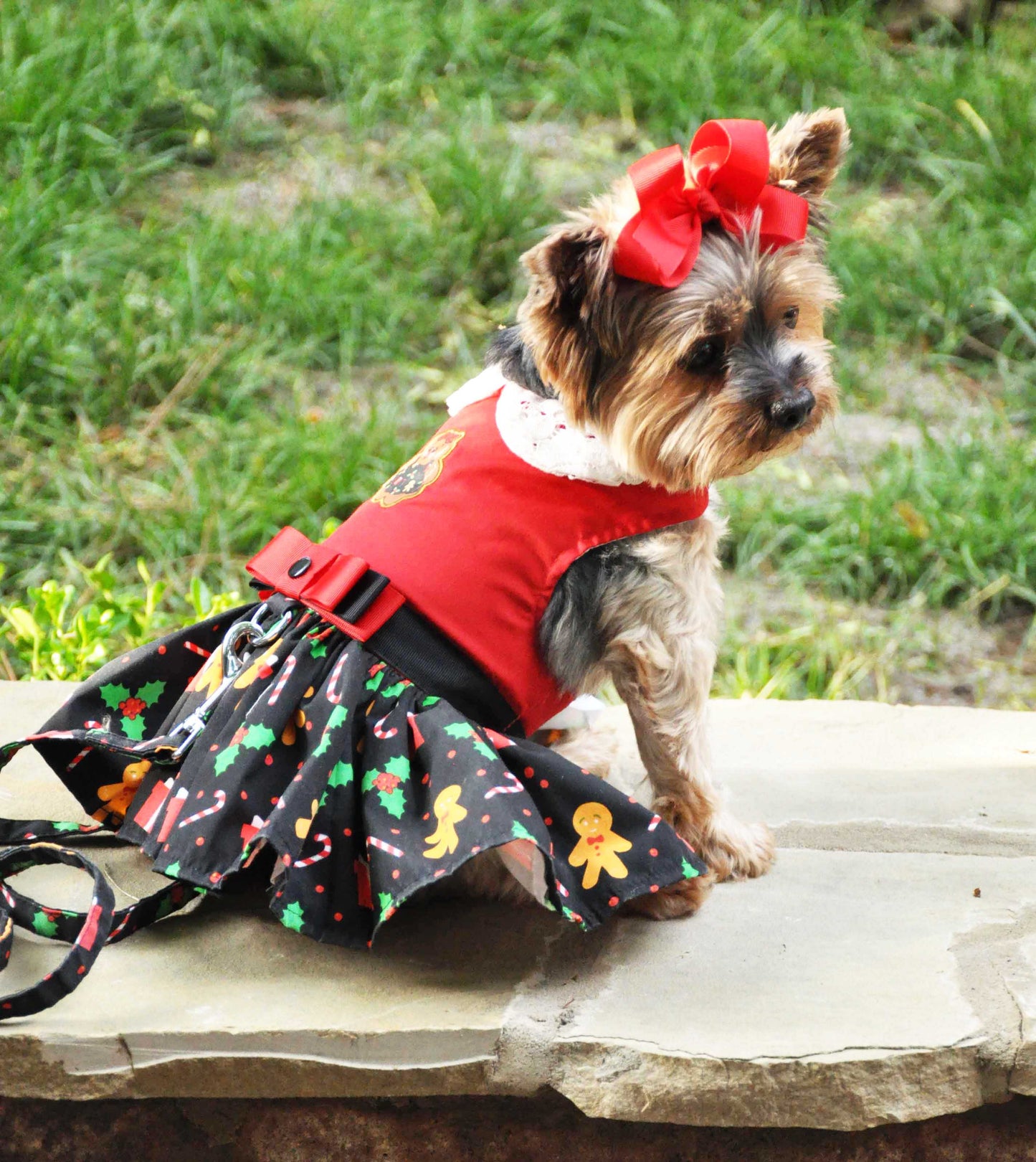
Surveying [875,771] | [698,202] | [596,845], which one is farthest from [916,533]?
[596,845]

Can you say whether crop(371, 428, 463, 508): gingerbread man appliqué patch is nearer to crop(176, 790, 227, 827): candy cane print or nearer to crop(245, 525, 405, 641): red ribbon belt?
crop(245, 525, 405, 641): red ribbon belt

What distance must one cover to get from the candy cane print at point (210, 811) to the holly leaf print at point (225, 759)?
1.5 inches

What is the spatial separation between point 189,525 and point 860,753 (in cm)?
225

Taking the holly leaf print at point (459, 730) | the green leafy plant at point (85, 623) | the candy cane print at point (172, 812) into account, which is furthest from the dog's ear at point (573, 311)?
the green leafy plant at point (85, 623)

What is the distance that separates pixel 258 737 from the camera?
2125 mm

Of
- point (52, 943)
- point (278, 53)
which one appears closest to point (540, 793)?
point (52, 943)

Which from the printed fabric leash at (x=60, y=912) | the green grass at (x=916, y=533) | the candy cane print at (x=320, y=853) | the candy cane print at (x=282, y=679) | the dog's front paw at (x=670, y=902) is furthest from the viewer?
the green grass at (x=916, y=533)

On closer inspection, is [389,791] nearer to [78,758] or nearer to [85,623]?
[78,758]

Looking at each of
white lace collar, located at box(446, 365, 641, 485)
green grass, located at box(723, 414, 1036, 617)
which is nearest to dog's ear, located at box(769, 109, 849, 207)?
white lace collar, located at box(446, 365, 641, 485)

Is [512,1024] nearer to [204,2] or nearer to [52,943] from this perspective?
[52,943]

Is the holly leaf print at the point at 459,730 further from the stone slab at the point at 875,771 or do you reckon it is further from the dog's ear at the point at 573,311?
the stone slab at the point at 875,771

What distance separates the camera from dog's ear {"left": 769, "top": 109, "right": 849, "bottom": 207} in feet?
7.59

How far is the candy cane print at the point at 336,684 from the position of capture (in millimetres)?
2135

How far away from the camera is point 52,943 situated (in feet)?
7.19
